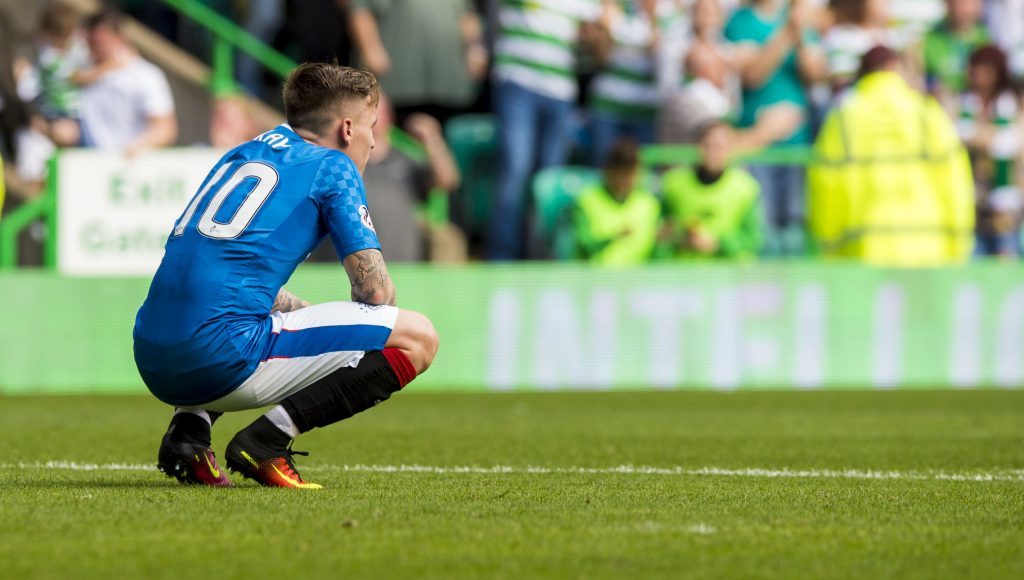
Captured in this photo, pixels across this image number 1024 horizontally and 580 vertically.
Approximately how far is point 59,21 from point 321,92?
943cm

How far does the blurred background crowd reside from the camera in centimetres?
1437

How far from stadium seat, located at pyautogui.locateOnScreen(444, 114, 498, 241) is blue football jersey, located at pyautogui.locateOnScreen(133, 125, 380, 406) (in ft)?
33.3

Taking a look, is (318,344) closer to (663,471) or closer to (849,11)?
(663,471)

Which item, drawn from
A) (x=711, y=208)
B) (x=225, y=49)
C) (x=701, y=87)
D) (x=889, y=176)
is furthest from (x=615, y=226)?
(x=225, y=49)

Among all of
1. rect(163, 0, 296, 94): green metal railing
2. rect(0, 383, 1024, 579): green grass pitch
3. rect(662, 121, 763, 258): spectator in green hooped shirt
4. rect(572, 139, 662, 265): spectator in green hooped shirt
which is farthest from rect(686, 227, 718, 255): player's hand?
rect(163, 0, 296, 94): green metal railing

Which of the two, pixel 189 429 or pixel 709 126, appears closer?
pixel 189 429

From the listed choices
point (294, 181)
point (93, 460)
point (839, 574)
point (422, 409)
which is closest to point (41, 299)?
point (422, 409)

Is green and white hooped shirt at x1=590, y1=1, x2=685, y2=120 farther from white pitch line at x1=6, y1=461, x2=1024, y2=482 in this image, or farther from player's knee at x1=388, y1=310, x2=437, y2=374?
player's knee at x1=388, y1=310, x2=437, y2=374

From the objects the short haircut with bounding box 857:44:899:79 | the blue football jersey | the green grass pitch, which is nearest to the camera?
the green grass pitch

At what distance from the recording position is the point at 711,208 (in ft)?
47.8

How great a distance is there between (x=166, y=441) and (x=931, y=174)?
908 cm

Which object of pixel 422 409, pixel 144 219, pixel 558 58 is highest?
pixel 558 58

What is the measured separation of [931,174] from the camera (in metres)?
14.1

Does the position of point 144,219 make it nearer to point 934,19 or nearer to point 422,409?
point 422,409
